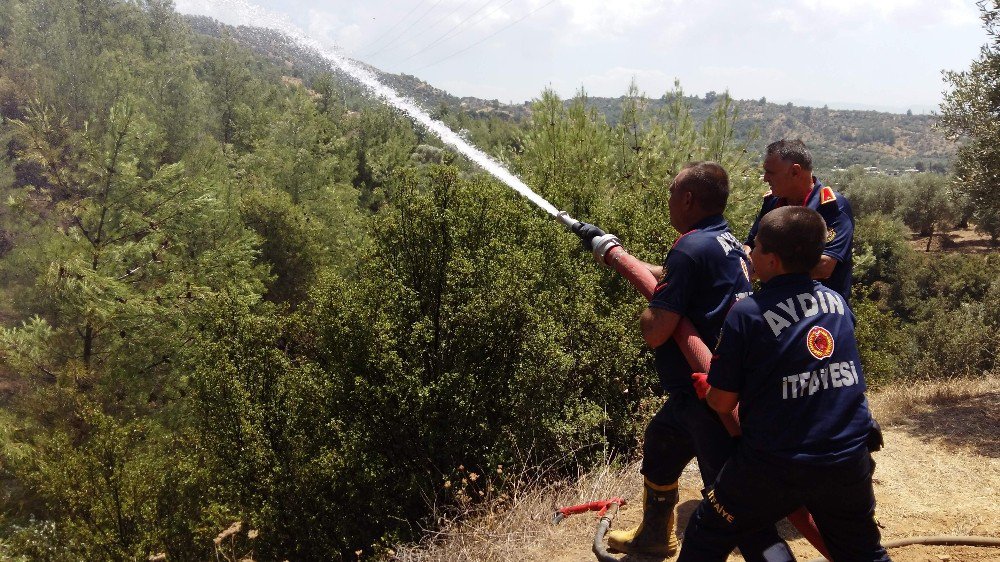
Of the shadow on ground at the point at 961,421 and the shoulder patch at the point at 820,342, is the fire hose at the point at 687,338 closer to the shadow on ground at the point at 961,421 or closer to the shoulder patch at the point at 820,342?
the shoulder patch at the point at 820,342

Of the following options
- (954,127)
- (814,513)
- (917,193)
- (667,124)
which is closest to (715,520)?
(814,513)

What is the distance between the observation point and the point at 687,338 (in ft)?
A: 9.77

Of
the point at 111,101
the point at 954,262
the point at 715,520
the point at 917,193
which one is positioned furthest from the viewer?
the point at 917,193

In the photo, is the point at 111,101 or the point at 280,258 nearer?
the point at 280,258

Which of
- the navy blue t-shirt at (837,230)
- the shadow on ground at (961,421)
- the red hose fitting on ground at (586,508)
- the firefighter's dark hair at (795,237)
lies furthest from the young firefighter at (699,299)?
the shadow on ground at (961,421)

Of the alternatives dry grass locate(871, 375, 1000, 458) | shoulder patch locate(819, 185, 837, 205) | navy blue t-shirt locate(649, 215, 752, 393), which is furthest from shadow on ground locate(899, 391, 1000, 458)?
navy blue t-shirt locate(649, 215, 752, 393)

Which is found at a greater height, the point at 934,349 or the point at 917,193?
the point at 917,193

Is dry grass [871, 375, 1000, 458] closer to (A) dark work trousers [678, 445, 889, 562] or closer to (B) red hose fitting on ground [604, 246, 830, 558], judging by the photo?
(B) red hose fitting on ground [604, 246, 830, 558]

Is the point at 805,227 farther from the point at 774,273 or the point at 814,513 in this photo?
the point at 814,513

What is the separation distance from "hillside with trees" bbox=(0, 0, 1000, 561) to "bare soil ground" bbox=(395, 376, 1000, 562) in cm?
55

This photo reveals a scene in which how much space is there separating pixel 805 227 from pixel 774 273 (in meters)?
0.23

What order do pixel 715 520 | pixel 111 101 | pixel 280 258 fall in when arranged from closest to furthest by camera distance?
pixel 715 520, pixel 280 258, pixel 111 101

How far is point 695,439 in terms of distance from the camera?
3.06 meters

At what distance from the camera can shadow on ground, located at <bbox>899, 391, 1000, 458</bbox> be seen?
656cm
